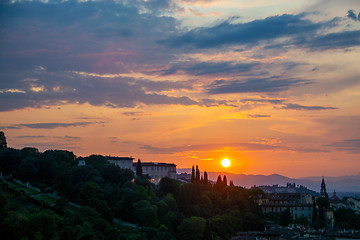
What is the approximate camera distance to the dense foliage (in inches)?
2346

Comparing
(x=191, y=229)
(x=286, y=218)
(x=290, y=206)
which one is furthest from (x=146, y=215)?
(x=290, y=206)

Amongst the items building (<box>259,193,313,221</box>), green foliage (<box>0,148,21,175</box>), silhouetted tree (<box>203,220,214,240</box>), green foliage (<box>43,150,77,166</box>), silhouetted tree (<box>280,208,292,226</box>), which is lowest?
silhouetted tree (<box>203,220,214,240</box>)

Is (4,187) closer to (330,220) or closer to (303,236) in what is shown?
(303,236)

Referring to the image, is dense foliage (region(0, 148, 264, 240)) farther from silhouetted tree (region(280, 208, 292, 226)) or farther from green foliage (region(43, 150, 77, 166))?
silhouetted tree (region(280, 208, 292, 226))

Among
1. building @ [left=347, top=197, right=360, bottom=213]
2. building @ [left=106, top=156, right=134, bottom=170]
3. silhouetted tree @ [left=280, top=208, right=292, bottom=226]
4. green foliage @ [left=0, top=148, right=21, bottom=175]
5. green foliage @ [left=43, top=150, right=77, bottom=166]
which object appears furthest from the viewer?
building @ [left=106, top=156, right=134, bottom=170]

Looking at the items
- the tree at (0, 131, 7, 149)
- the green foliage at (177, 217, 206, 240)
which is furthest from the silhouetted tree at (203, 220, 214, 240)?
the tree at (0, 131, 7, 149)

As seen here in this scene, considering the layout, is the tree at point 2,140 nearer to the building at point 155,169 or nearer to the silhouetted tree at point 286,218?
the building at point 155,169

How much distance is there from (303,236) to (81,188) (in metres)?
28.8

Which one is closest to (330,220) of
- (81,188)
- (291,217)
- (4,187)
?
(291,217)

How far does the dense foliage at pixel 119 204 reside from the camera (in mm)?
59594

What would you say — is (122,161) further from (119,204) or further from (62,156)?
(119,204)

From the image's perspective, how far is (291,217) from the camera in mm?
89812

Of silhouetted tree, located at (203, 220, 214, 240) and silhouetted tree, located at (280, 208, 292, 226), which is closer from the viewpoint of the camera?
silhouetted tree, located at (203, 220, 214, 240)

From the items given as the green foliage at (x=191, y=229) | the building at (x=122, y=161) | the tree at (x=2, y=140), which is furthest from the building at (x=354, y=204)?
the tree at (x=2, y=140)
